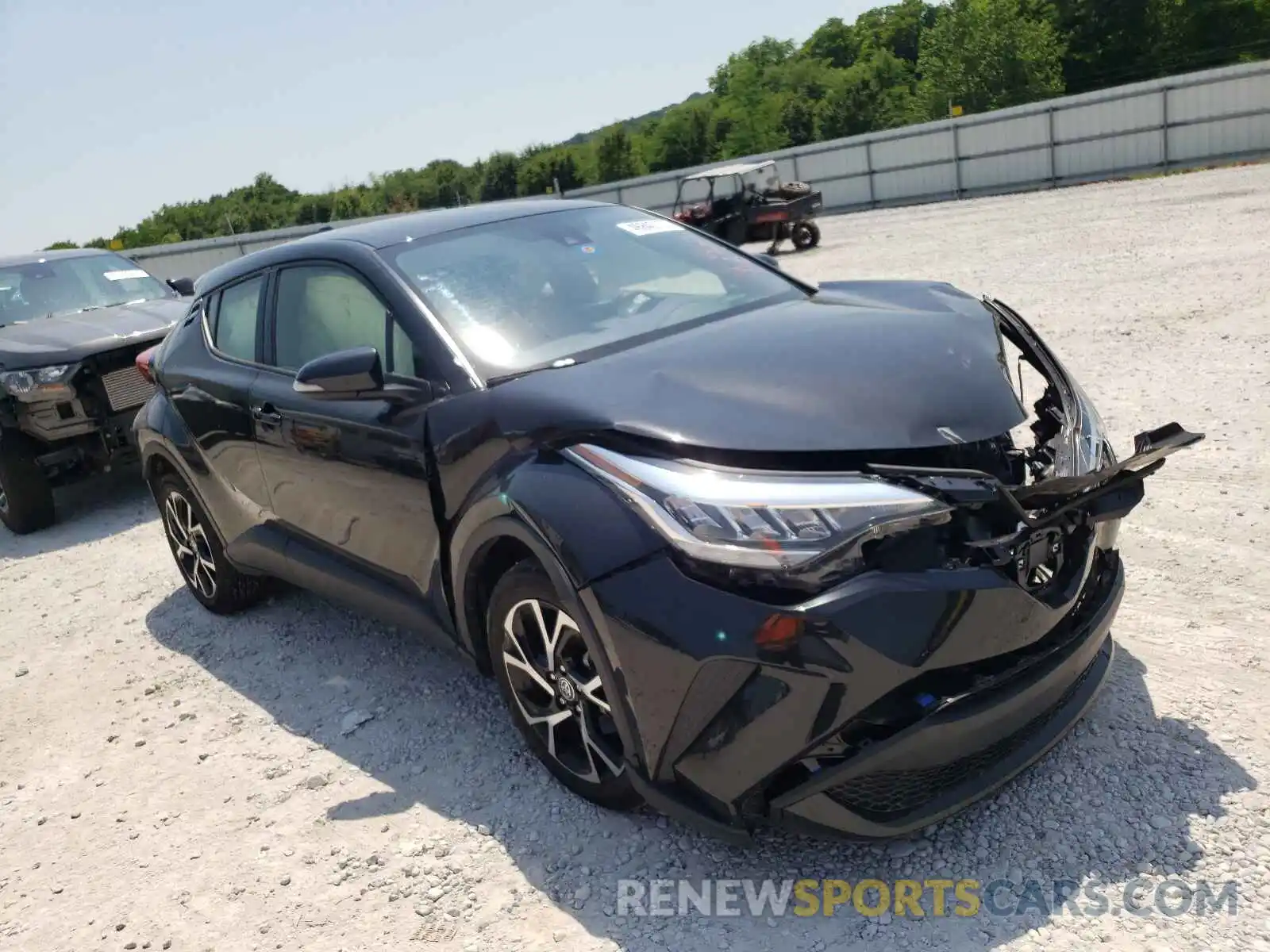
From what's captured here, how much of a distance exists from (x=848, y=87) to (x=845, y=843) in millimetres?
77759

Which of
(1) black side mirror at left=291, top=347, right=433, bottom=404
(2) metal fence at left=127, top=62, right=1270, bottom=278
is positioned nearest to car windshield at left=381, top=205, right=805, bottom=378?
(1) black side mirror at left=291, top=347, right=433, bottom=404

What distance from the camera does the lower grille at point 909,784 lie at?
2.32m

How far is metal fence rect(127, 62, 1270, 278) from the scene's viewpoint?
23.2m

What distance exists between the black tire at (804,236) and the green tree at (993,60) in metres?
40.8

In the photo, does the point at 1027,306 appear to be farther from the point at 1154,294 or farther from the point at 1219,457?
the point at 1219,457

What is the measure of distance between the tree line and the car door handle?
83.8ft

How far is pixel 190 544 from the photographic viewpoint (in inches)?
203

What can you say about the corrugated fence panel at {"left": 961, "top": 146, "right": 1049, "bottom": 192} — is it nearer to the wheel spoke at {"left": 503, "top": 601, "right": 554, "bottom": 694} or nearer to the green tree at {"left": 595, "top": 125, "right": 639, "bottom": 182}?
the wheel spoke at {"left": 503, "top": 601, "right": 554, "bottom": 694}

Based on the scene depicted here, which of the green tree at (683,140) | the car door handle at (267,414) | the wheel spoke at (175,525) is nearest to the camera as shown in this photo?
the car door handle at (267,414)

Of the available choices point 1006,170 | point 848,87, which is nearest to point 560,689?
point 1006,170

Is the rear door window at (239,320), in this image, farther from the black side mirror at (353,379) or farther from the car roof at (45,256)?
the car roof at (45,256)

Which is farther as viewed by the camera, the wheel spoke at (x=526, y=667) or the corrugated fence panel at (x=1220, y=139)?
the corrugated fence panel at (x=1220, y=139)

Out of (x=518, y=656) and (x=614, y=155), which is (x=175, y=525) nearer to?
(x=518, y=656)

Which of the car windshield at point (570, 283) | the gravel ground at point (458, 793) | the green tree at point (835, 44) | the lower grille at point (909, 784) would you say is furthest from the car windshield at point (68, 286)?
the green tree at point (835, 44)
